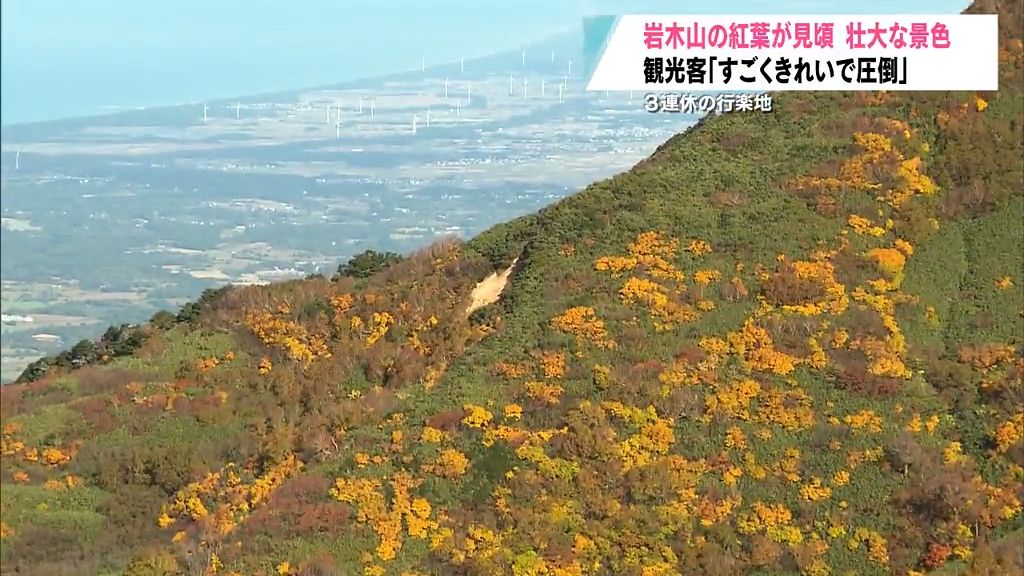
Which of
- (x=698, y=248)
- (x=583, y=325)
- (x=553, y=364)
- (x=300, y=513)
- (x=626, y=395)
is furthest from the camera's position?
(x=698, y=248)

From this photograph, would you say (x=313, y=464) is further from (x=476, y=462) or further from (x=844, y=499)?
(x=844, y=499)

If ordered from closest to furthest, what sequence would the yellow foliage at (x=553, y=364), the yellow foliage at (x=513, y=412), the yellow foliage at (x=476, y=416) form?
the yellow foliage at (x=476, y=416)
the yellow foliage at (x=513, y=412)
the yellow foliage at (x=553, y=364)

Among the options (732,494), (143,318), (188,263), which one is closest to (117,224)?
(188,263)

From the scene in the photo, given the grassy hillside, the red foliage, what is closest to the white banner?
the grassy hillside

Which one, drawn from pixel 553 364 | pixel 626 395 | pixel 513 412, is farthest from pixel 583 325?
pixel 513 412

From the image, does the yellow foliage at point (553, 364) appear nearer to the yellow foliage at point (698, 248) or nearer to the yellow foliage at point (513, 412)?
the yellow foliage at point (513, 412)

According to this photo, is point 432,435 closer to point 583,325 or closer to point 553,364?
point 553,364

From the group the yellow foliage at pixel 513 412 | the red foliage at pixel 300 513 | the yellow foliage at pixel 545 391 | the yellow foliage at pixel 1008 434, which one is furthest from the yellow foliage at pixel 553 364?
the yellow foliage at pixel 1008 434

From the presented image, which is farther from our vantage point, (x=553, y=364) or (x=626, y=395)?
(x=553, y=364)
